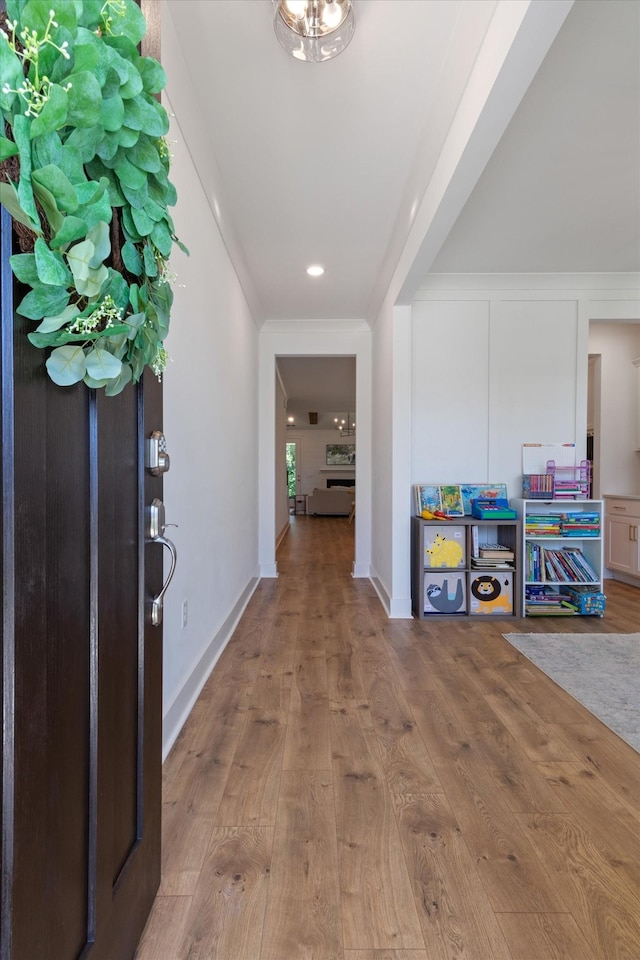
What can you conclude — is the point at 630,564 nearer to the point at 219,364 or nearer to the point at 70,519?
the point at 219,364

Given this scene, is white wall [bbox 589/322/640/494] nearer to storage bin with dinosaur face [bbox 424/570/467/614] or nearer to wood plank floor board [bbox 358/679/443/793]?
storage bin with dinosaur face [bbox 424/570/467/614]

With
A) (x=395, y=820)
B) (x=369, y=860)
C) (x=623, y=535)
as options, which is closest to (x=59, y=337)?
(x=369, y=860)

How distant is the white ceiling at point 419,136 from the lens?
160 cm

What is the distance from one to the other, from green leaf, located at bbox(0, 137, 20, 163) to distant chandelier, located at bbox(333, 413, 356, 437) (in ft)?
39.6

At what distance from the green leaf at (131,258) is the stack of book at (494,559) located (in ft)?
10.3

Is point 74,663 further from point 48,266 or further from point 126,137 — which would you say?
point 126,137

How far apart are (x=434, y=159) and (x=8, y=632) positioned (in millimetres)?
2548

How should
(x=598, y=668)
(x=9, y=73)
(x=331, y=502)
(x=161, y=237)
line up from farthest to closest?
(x=331, y=502) → (x=598, y=668) → (x=161, y=237) → (x=9, y=73)

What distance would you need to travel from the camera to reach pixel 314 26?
1.53 meters

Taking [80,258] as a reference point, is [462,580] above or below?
below

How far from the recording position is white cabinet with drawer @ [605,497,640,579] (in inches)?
167

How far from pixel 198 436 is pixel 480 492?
2.39 meters

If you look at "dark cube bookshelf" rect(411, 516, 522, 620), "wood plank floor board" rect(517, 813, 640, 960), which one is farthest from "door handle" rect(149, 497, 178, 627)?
"dark cube bookshelf" rect(411, 516, 522, 620)

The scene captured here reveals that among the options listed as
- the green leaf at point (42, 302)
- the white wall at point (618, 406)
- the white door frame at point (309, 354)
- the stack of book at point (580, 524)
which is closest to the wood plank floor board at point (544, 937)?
the green leaf at point (42, 302)
